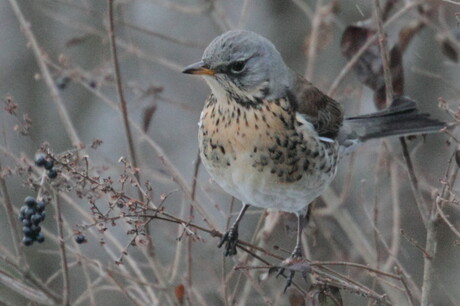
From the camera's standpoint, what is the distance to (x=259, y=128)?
3.76m

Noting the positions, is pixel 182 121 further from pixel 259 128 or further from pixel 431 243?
pixel 431 243

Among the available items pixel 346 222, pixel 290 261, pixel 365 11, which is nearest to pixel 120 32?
pixel 365 11

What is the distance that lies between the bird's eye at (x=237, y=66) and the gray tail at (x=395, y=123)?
1.03 m

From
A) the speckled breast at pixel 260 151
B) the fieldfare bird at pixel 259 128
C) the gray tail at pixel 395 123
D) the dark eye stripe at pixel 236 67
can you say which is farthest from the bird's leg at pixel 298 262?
the dark eye stripe at pixel 236 67

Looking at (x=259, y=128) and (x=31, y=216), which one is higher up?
(x=259, y=128)

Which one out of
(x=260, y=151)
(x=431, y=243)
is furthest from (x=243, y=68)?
(x=431, y=243)

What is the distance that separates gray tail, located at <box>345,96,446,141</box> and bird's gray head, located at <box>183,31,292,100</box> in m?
0.85

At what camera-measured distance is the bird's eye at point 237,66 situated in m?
3.73

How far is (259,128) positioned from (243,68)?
0.98 ft

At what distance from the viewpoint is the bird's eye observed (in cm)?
373

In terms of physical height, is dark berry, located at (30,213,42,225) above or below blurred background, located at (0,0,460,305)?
below

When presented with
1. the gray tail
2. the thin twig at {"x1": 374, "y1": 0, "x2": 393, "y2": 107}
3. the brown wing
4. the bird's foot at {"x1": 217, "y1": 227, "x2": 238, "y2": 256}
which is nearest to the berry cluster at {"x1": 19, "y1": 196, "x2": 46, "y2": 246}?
the bird's foot at {"x1": 217, "y1": 227, "x2": 238, "y2": 256}

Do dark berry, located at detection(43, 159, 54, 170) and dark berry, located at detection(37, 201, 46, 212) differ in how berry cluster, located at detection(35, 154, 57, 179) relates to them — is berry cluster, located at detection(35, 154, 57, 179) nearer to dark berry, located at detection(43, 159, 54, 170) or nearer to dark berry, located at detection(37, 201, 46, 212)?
dark berry, located at detection(43, 159, 54, 170)

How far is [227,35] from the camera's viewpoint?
365cm
